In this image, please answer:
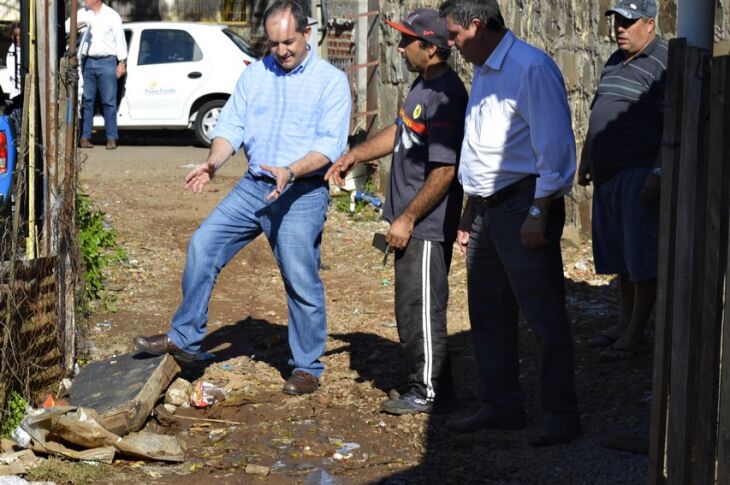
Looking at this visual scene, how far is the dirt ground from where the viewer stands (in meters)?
5.16

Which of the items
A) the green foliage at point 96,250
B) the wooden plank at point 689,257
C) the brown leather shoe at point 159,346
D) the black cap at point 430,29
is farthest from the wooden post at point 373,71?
the wooden plank at point 689,257

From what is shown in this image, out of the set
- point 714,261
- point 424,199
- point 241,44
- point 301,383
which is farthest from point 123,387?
point 241,44

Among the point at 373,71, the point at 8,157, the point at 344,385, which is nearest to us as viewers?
the point at 344,385

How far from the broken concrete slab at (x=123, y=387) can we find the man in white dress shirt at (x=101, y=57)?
9076 mm

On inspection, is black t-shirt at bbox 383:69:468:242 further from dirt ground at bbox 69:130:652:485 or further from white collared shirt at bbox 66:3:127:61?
white collared shirt at bbox 66:3:127:61

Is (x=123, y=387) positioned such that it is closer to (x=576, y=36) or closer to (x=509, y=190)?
(x=509, y=190)

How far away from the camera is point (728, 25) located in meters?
6.78

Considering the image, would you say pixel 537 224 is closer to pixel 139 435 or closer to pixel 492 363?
pixel 492 363

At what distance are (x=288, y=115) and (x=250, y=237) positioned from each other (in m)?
0.68

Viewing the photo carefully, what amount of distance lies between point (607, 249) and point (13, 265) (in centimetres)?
326

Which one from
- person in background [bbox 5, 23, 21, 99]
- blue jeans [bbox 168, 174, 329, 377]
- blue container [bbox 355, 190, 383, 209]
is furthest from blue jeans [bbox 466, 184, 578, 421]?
blue container [bbox 355, 190, 383, 209]

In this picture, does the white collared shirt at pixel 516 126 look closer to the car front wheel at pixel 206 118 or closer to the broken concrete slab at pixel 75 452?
the broken concrete slab at pixel 75 452

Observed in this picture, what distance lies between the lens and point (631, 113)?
20.4ft

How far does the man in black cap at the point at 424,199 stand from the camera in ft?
18.3
